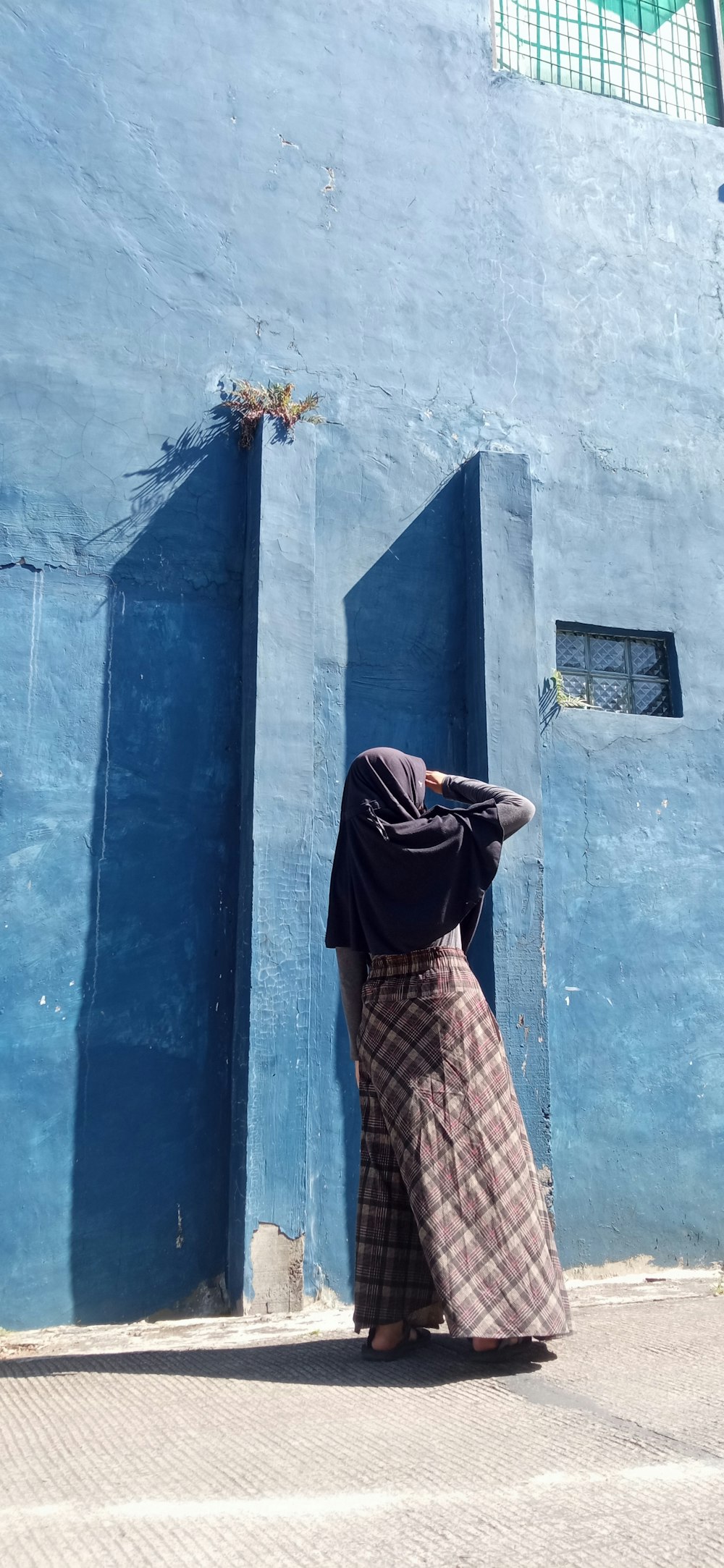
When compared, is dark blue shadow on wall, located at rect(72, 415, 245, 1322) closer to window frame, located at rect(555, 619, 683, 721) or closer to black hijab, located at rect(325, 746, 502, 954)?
black hijab, located at rect(325, 746, 502, 954)

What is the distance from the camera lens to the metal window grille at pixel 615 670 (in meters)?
5.09

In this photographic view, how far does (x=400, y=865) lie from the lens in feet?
10.4

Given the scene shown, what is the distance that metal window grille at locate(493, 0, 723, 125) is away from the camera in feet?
18.8

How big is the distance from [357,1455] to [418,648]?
305cm

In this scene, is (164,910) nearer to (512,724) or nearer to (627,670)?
(512,724)

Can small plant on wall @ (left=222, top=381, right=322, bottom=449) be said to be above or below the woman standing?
above

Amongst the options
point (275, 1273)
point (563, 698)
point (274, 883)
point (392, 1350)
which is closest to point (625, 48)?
point (563, 698)

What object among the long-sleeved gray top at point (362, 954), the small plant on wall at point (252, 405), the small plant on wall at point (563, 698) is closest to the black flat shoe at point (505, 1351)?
the long-sleeved gray top at point (362, 954)

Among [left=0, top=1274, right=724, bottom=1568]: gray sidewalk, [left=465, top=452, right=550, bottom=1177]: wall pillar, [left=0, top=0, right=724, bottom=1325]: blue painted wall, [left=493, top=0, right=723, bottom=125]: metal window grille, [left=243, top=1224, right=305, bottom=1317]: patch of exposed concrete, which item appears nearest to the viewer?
[left=0, top=1274, right=724, bottom=1568]: gray sidewalk

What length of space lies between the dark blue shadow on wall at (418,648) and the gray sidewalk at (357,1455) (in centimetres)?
166

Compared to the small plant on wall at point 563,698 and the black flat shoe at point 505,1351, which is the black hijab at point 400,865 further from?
the small plant on wall at point 563,698

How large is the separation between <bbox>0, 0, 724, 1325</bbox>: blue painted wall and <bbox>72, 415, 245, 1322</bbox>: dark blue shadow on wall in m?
0.01

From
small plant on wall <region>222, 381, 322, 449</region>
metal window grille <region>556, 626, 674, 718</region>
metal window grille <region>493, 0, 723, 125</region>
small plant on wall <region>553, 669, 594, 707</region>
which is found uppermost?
metal window grille <region>493, 0, 723, 125</region>

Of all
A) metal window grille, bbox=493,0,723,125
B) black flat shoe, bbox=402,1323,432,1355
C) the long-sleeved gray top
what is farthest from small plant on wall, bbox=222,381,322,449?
black flat shoe, bbox=402,1323,432,1355
